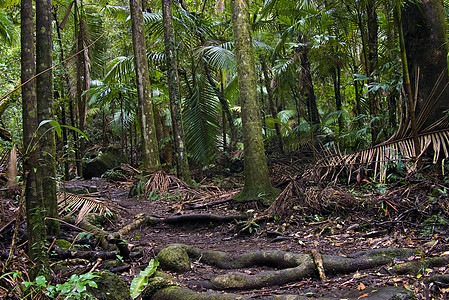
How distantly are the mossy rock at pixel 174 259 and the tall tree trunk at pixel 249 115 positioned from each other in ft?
7.14

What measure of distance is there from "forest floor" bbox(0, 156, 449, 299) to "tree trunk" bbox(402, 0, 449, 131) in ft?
3.95

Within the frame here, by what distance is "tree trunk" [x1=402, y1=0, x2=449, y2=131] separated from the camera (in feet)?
15.3

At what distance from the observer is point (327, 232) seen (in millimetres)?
4168

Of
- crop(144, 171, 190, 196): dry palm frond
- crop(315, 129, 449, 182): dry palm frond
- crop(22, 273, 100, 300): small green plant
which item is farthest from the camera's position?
crop(144, 171, 190, 196): dry palm frond

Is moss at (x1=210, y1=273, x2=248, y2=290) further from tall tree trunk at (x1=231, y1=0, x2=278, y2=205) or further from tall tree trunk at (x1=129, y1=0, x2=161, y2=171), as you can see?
tall tree trunk at (x1=129, y1=0, x2=161, y2=171)

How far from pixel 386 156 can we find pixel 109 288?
416 centimetres

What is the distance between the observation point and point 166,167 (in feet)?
39.0

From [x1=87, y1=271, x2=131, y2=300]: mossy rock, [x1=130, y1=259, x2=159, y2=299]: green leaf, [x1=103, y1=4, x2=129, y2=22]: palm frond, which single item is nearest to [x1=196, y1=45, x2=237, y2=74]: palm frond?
[x1=103, y1=4, x2=129, y2=22]: palm frond

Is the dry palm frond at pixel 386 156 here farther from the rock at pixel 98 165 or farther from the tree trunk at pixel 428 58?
the rock at pixel 98 165

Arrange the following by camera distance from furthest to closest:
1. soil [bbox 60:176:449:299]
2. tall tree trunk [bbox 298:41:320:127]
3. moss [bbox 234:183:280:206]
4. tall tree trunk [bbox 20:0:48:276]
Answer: tall tree trunk [bbox 298:41:320:127]
moss [bbox 234:183:280:206]
soil [bbox 60:176:449:299]
tall tree trunk [bbox 20:0:48:276]

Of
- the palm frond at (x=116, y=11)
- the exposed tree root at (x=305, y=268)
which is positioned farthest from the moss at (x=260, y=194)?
the palm frond at (x=116, y=11)

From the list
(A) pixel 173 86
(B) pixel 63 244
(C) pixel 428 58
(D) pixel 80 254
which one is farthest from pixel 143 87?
(C) pixel 428 58

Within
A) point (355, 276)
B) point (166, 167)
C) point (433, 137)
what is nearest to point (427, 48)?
point (433, 137)

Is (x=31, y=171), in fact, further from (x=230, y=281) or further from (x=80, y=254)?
(x=230, y=281)
